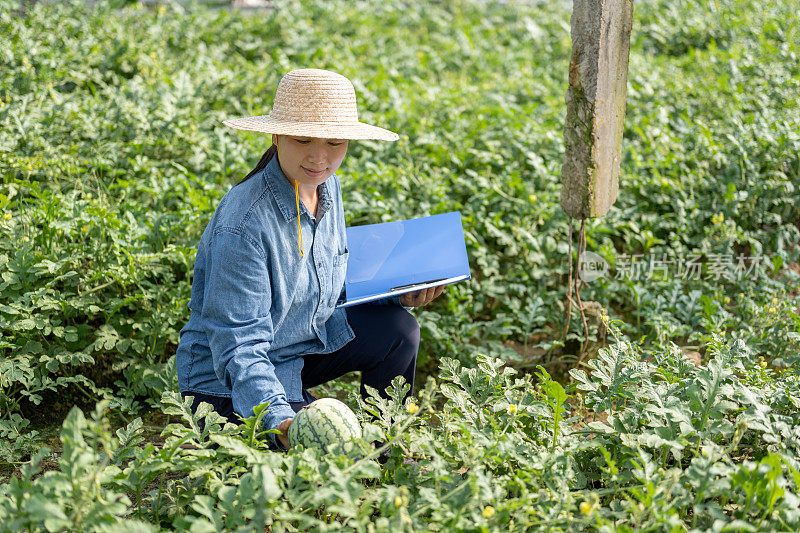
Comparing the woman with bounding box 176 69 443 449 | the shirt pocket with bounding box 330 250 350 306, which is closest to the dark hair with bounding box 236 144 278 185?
the woman with bounding box 176 69 443 449

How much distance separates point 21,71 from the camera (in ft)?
19.3

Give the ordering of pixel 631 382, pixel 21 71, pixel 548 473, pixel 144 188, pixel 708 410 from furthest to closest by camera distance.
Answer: pixel 21 71 < pixel 144 188 < pixel 631 382 < pixel 708 410 < pixel 548 473

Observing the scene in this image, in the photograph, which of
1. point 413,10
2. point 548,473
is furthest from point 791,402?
point 413,10

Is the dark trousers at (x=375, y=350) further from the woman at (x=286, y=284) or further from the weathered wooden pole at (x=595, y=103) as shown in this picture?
the weathered wooden pole at (x=595, y=103)

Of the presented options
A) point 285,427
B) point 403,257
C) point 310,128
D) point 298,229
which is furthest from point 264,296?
point 403,257

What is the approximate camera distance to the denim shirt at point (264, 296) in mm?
2660

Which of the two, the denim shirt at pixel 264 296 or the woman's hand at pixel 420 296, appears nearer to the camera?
the denim shirt at pixel 264 296

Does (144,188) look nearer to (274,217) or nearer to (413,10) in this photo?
(274,217)

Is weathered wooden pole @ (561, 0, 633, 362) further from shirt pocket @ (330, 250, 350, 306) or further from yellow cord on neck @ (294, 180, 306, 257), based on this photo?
yellow cord on neck @ (294, 180, 306, 257)

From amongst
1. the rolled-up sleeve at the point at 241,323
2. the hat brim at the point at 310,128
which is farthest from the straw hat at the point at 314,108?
the rolled-up sleeve at the point at 241,323

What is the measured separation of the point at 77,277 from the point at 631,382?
2718 mm

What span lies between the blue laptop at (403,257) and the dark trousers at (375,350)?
5.6 inches

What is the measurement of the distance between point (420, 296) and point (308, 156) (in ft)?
2.91

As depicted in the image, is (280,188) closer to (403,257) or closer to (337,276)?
(337,276)
